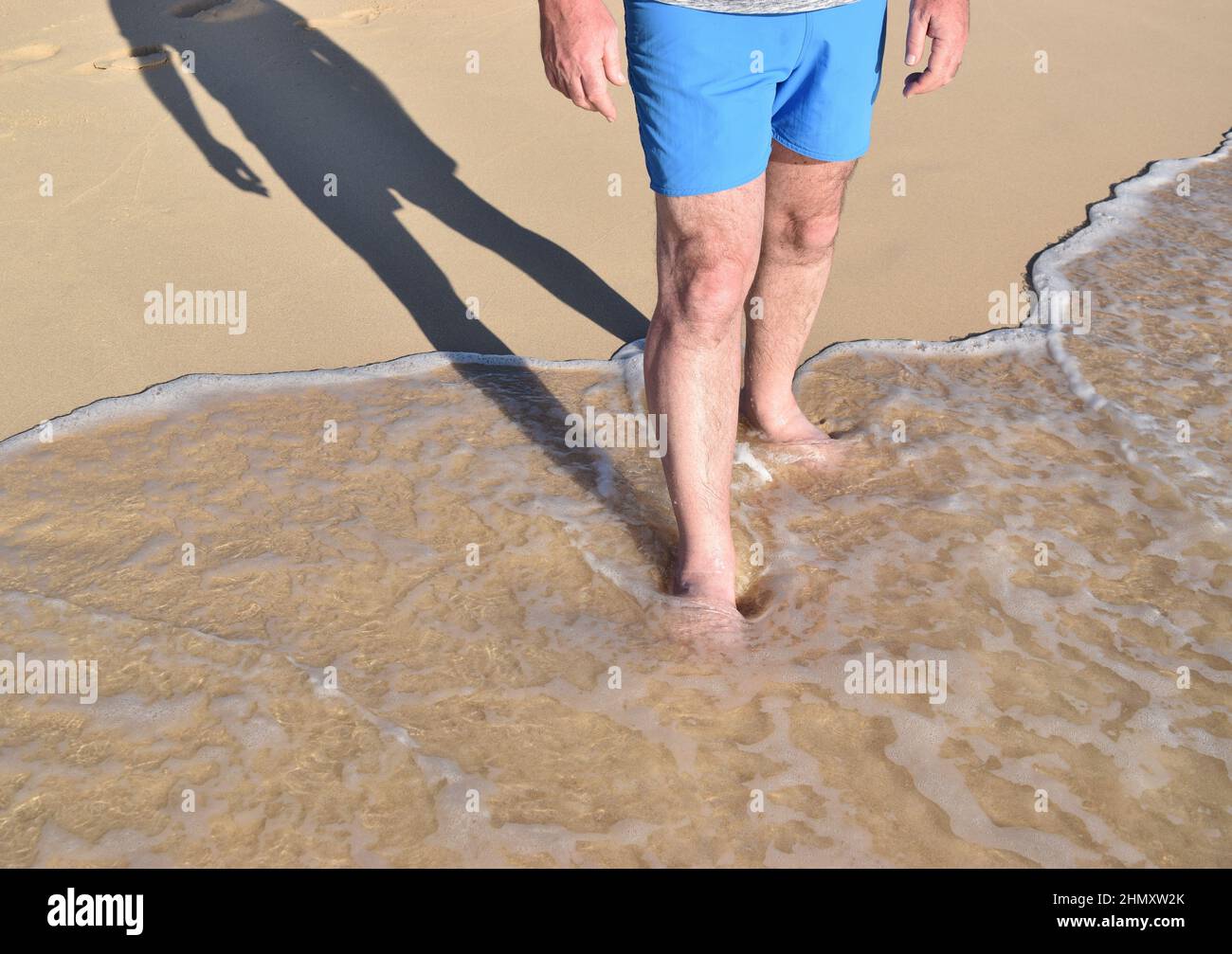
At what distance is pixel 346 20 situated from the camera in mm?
5219

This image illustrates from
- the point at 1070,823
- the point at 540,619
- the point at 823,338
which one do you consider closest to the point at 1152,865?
the point at 1070,823

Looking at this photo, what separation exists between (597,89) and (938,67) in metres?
0.90

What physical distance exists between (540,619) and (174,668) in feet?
2.55

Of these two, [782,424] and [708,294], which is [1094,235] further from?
[708,294]

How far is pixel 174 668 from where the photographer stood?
2.23 m

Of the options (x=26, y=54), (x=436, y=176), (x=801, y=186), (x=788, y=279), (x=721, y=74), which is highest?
(x=721, y=74)

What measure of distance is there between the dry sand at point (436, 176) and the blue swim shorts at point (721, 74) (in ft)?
4.18

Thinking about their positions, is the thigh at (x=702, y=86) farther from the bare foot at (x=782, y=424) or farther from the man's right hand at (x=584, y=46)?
the bare foot at (x=782, y=424)

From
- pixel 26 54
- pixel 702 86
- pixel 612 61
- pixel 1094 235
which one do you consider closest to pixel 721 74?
pixel 702 86

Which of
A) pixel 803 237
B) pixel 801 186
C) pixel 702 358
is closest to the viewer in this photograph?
pixel 702 358

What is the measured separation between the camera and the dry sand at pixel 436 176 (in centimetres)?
335

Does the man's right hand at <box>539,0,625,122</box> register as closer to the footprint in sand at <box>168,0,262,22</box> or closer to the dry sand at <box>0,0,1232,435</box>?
the dry sand at <box>0,0,1232,435</box>

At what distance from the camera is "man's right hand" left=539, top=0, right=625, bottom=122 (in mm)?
1940

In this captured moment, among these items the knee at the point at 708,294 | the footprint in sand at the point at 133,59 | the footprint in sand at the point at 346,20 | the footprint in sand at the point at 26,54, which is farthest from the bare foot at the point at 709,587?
the footprint in sand at the point at 26,54
